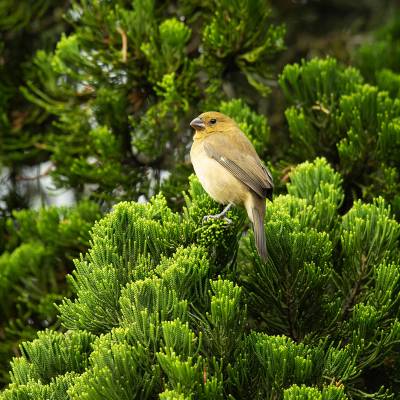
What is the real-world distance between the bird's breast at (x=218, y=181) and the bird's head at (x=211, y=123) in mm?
219

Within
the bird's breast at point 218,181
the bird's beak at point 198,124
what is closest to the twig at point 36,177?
the bird's beak at point 198,124

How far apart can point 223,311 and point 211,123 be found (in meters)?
2.05

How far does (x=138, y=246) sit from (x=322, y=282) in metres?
0.81

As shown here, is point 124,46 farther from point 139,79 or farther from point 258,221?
point 258,221

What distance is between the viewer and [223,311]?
279 centimetres

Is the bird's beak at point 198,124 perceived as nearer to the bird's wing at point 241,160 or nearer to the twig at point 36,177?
the bird's wing at point 241,160

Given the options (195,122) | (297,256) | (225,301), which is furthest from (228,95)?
(225,301)

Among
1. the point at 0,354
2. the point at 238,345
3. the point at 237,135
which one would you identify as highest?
the point at 237,135

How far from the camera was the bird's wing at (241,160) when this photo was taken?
4.09 metres

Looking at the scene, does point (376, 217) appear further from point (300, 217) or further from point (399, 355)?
point (399, 355)

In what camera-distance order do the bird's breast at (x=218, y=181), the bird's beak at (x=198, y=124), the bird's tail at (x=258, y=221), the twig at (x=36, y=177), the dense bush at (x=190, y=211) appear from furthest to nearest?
1. the twig at (x=36, y=177)
2. the bird's beak at (x=198, y=124)
3. the bird's breast at (x=218, y=181)
4. the bird's tail at (x=258, y=221)
5. the dense bush at (x=190, y=211)

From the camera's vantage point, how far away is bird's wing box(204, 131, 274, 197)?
4.09m

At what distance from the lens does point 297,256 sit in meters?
3.25

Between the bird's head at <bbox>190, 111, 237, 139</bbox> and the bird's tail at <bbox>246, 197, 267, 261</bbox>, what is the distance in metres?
0.70
